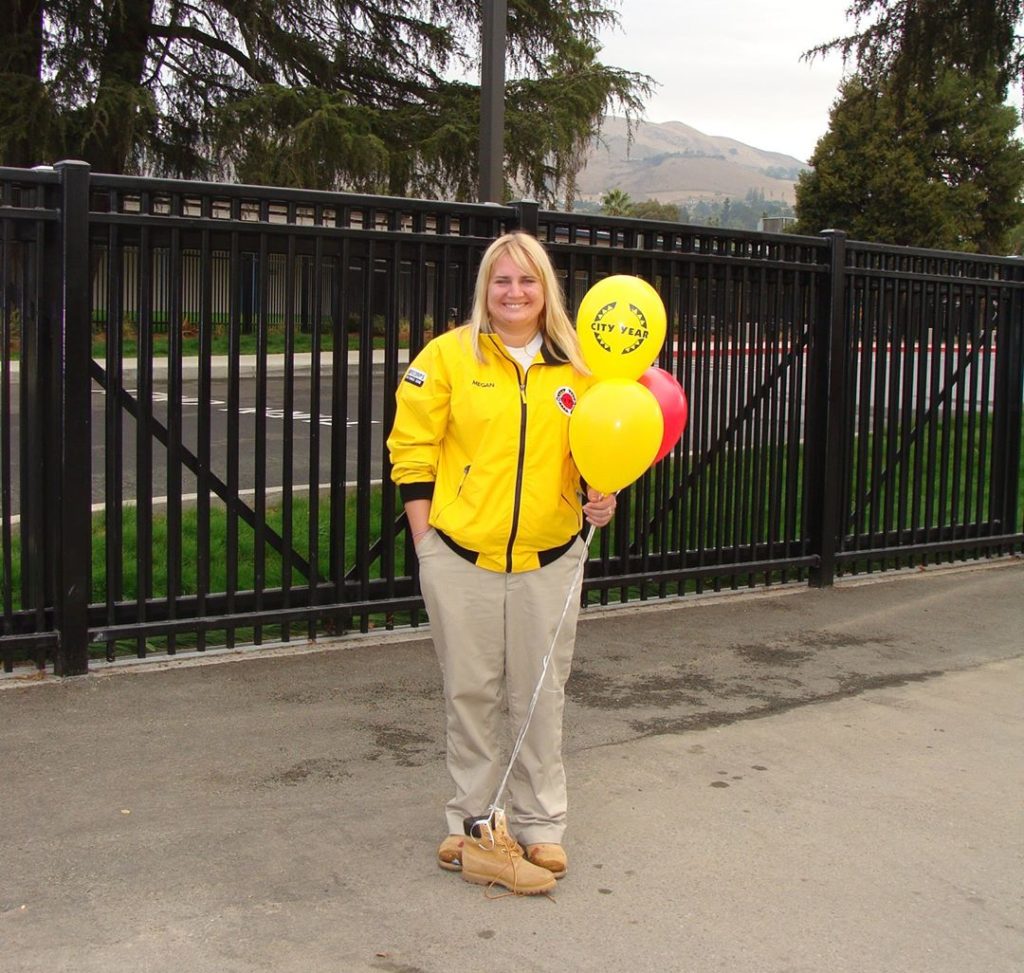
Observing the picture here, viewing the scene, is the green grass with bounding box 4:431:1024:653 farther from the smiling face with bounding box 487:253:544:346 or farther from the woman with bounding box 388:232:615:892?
the smiling face with bounding box 487:253:544:346

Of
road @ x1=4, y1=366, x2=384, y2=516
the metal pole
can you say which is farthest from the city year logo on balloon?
the metal pole

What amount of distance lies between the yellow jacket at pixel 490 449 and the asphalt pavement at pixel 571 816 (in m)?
1.01

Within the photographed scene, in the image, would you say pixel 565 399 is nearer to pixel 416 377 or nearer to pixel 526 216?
pixel 416 377

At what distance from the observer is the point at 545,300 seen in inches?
151

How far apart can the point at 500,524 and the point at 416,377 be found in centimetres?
50

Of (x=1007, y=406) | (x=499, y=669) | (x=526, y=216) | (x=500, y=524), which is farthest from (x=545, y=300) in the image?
(x=1007, y=406)

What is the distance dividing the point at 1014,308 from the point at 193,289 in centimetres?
587

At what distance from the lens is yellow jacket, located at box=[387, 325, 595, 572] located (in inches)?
148

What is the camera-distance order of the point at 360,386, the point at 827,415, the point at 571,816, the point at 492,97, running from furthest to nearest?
the point at 492,97
the point at 827,415
the point at 360,386
the point at 571,816

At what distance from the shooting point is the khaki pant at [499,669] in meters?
3.78

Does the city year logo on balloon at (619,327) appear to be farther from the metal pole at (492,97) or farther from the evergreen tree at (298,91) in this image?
the evergreen tree at (298,91)

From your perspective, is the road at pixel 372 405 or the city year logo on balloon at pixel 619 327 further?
the road at pixel 372 405

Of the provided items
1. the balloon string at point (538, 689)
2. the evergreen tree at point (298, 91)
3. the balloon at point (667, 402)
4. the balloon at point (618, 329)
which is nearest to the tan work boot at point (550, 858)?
the balloon string at point (538, 689)

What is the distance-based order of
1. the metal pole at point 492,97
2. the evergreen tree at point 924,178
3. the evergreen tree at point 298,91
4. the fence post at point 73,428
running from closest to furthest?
the fence post at point 73,428, the metal pole at point 492,97, the evergreen tree at point 298,91, the evergreen tree at point 924,178
